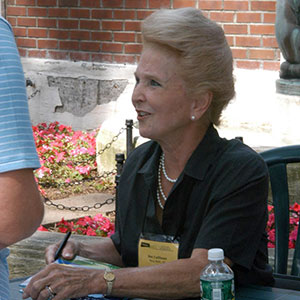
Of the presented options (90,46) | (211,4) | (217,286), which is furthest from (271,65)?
(217,286)

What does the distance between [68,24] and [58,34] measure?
0.18m

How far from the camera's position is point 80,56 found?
8758mm

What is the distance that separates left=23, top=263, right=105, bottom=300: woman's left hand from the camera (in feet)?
7.44

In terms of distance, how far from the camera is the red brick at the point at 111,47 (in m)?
8.50

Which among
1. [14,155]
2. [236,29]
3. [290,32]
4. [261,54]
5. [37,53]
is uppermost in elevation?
[14,155]

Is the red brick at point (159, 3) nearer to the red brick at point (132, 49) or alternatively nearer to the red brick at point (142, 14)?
the red brick at point (142, 14)

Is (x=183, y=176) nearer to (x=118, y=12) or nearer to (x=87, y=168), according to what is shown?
(x=87, y=168)

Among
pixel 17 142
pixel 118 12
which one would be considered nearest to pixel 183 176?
pixel 17 142

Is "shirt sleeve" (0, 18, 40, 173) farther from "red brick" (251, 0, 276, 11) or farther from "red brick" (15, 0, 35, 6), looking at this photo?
"red brick" (15, 0, 35, 6)

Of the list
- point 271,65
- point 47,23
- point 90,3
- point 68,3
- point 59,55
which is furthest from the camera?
point 47,23

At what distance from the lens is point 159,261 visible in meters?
2.52

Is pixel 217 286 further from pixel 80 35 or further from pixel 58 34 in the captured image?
pixel 58 34

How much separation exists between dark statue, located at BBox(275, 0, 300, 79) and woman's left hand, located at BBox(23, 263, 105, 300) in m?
4.42

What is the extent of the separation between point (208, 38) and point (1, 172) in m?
1.14
